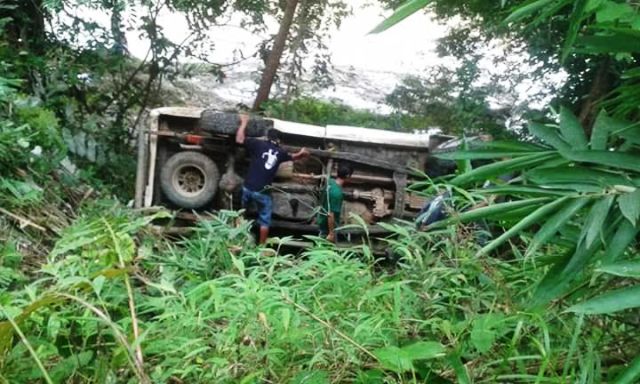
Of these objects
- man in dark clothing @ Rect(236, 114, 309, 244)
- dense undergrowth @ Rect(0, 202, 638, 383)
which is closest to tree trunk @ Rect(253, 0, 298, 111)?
man in dark clothing @ Rect(236, 114, 309, 244)

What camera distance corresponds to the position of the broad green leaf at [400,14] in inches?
67.4

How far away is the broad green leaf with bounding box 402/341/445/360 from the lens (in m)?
2.00

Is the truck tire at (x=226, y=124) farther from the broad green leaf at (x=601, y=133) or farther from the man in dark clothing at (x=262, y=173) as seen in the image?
the broad green leaf at (x=601, y=133)

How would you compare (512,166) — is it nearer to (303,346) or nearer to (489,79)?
(303,346)

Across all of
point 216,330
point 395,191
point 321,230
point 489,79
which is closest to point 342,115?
point 489,79

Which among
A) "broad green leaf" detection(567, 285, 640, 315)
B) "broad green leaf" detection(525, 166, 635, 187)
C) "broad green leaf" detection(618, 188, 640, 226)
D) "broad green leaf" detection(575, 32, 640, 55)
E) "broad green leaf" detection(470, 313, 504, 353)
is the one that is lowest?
"broad green leaf" detection(470, 313, 504, 353)

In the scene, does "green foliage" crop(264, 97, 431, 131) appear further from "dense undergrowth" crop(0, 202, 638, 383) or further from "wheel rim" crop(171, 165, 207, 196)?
"dense undergrowth" crop(0, 202, 638, 383)

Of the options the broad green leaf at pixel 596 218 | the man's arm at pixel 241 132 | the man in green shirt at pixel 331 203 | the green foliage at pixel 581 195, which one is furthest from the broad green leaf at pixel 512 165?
the man's arm at pixel 241 132

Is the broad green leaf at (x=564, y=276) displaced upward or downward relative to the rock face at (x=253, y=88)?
downward

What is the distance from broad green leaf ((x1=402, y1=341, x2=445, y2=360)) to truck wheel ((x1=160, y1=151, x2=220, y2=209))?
23.0 ft

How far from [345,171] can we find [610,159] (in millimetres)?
7242

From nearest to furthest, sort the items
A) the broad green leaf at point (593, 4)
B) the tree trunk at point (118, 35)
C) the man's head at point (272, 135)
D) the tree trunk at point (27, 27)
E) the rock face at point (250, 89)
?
the broad green leaf at point (593, 4)
the man's head at point (272, 135)
the tree trunk at point (27, 27)
the tree trunk at point (118, 35)
the rock face at point (250, 89)

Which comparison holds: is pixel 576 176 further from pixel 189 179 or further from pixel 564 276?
pixel 189 179

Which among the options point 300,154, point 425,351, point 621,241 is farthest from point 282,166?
point 621,241
